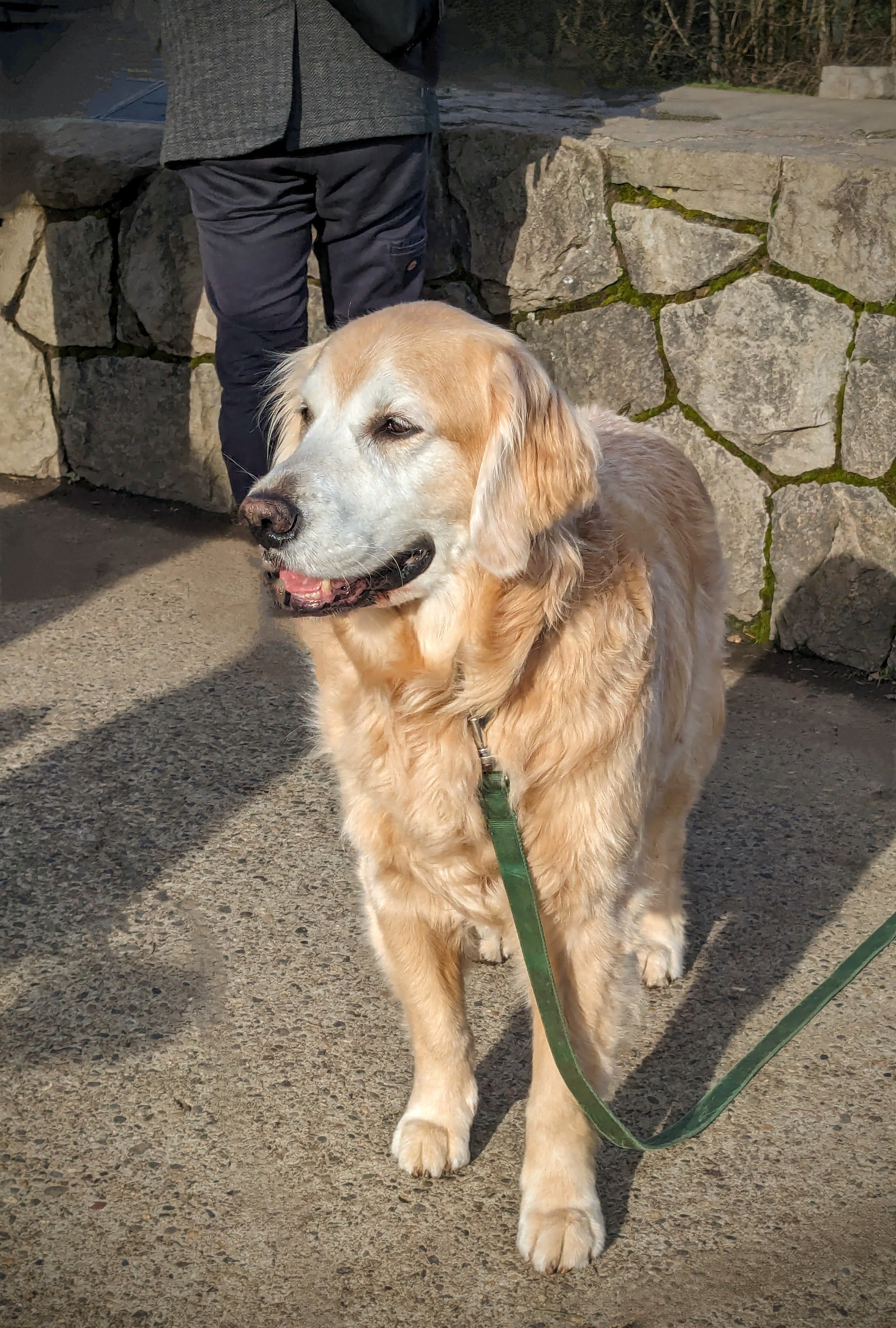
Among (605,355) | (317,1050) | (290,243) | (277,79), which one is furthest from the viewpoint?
(605,355)

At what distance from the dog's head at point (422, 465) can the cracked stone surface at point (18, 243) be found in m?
3.55

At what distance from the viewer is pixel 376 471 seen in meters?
1.98

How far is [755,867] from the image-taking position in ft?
10.2

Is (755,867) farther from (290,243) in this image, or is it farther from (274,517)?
(290,243)

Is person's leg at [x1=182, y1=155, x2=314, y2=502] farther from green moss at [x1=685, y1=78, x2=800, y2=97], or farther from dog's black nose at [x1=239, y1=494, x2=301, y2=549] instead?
green moss at [x1=685, y1=78, x2=800, y2=97]

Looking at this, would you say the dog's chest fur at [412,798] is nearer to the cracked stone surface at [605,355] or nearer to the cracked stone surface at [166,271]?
the cracked stone surface at [605,355]

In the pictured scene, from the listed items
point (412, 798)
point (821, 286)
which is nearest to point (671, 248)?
point (821, 286)

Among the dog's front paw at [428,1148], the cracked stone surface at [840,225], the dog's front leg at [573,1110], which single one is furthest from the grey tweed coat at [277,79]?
the dog's front paw at [428,1148]

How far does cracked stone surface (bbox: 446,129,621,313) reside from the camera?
13.4 ft

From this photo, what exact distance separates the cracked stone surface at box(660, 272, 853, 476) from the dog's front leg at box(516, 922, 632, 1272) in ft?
7.77

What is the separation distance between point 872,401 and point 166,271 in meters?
2.84

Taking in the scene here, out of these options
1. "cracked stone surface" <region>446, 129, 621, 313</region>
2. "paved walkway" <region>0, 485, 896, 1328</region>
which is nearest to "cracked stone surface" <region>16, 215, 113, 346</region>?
"cracked stone surface" <region>446, 129, 621, 313</region>

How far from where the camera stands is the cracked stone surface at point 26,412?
5148 mm

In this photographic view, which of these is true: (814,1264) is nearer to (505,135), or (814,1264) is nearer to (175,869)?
(175,869)
